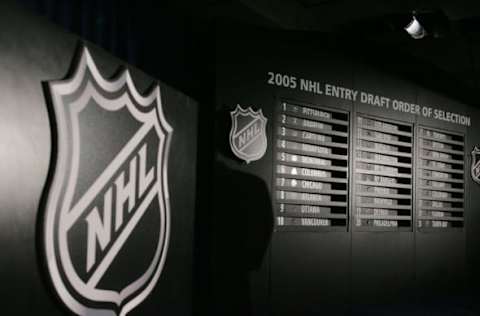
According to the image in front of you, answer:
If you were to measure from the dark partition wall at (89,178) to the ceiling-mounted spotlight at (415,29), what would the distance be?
7.15 feet

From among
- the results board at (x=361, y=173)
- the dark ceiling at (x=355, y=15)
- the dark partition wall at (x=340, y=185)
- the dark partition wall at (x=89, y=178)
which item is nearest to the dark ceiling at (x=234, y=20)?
the dark ceiling at (x=355, y=15)

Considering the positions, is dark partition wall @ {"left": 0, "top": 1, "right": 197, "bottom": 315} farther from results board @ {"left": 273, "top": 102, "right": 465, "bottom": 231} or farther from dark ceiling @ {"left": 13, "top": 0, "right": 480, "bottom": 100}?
results board @ {"left": 273, "top": 102, "right": 465, "bottom": 231}

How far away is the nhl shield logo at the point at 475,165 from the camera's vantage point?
5074mm

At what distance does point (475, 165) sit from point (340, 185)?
1807mm

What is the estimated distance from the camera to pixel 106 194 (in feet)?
6.33

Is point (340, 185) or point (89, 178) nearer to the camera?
point (89, 178)

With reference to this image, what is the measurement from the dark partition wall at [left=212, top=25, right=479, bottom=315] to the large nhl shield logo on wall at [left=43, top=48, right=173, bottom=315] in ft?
3.93

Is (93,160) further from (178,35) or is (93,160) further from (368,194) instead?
(368,194)

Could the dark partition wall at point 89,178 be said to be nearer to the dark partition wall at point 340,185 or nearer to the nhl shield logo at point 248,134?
the nhl shield logo at point 248,134

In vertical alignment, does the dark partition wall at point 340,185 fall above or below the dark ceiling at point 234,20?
below

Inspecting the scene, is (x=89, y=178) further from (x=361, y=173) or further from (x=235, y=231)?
(x=361, y=173)

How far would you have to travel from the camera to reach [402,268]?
4398 millimetres

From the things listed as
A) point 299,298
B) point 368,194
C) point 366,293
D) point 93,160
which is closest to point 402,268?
point 366,293

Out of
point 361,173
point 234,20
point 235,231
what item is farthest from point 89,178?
point 361,173
